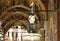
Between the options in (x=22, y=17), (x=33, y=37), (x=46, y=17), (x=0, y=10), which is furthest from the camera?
(x=22, y=17)

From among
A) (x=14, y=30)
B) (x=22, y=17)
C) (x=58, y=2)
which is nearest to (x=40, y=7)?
(x=58, y=2)

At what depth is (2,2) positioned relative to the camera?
19891mm

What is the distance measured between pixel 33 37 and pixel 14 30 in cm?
3393

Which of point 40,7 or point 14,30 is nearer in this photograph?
point 40,7

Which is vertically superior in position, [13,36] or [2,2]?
[2,2]

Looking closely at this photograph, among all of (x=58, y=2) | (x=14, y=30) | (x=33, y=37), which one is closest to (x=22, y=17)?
(x=58, y=2)

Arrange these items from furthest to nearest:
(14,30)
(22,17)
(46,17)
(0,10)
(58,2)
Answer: (14,30)
(22,17)
(0,10)
(46,17)
(58,2)

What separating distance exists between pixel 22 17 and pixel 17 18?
579mm

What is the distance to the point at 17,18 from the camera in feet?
80.8

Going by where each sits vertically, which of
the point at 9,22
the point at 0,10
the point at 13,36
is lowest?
the point at 13,36

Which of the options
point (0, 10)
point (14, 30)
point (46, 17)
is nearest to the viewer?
point (46, 17)

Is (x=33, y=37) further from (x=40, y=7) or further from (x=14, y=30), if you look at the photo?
(x=14, y=30)

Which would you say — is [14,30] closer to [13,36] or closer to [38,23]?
Answer: [13,36]

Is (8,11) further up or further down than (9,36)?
further up
